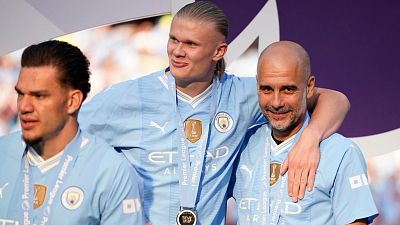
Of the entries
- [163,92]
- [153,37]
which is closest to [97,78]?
[153,37]

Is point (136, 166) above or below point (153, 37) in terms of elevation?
below

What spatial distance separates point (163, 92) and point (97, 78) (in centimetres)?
117

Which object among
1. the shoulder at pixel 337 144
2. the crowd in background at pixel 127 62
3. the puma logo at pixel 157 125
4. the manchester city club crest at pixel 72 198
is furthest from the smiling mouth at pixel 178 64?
the crowd in background at pixel 127 62

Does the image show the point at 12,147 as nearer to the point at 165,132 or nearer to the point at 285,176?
the point at 165,132

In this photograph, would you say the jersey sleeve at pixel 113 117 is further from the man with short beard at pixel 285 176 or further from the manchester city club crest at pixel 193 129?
the man with short beard at pixel 285 176

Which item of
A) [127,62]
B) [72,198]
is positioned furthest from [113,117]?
[127,62]

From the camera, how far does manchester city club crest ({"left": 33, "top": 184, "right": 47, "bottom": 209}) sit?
2.67 metres

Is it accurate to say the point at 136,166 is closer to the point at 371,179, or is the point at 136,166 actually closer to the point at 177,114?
the point at 177,114

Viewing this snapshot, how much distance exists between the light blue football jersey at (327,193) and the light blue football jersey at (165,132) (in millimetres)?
150

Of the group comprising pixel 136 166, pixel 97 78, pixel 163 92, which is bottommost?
pixel 136 166

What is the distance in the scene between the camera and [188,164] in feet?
10.3

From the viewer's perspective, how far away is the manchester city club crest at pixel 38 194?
267cm

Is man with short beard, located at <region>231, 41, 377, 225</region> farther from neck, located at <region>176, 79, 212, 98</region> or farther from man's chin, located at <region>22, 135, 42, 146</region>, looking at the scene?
man's chin, located at <region>22, 135, 42, 146</region>

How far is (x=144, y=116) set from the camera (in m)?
3.24
